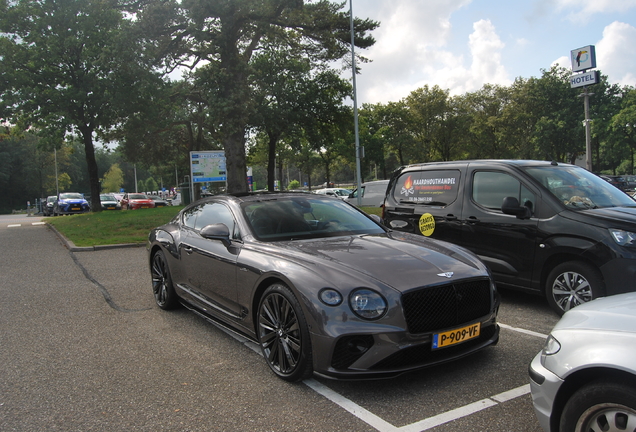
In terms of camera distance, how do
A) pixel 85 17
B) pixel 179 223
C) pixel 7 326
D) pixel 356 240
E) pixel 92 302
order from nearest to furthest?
pixel 356 240 < pixel 7 326 < pixel 179 223 < pixel 92 302 < pixel 85 17

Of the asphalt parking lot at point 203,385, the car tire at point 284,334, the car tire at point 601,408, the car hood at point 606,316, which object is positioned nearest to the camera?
the car tire at point 601,408

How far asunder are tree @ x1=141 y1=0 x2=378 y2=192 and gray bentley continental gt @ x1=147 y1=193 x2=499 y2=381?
14.6 m

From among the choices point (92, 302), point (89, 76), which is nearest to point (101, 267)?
point (92, 302)

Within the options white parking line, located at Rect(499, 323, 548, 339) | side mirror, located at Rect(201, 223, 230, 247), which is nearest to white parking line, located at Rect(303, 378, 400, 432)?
side mirror, located at Rect(201, 223, 230, 247)

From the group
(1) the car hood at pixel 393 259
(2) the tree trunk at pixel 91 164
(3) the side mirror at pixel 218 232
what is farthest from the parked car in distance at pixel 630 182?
(3) the side mirror at pixel 218 232

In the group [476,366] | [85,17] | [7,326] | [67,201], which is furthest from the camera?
[67,201]

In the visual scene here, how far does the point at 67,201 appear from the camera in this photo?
3588 centimetres

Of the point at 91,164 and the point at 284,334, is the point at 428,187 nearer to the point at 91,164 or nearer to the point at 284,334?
the point at 284,334

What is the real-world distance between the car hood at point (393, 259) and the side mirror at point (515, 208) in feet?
4.96

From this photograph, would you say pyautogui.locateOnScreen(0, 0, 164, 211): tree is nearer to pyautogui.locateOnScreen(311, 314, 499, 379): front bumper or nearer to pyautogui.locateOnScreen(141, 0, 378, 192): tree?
pyautogui.locateOnScreen(141, 0, 378, 192): tree

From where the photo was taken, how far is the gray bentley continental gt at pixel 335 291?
10.5ft

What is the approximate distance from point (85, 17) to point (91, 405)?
26.1 m

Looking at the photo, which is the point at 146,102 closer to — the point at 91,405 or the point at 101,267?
the point at 101,267

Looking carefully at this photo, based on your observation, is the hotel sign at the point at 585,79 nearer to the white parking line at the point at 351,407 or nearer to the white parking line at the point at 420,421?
the white parking line at the point at 420,421
